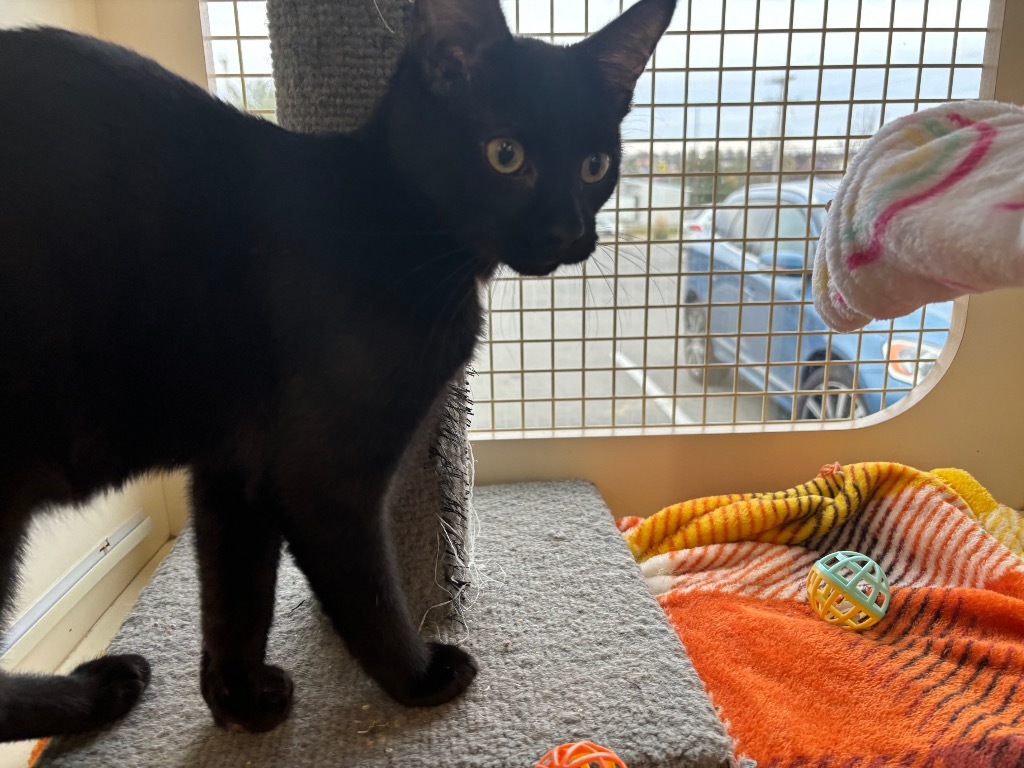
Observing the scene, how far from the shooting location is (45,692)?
2.09 feet

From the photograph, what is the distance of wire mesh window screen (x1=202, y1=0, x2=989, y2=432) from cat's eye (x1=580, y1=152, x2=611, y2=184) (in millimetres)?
253

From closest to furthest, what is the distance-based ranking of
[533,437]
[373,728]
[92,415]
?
[92,415]
[373,728]
[533,437]

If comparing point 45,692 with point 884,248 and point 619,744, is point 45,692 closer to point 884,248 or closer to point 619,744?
point 619,744

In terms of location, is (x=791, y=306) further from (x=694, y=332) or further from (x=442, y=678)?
(x=442, y=678)

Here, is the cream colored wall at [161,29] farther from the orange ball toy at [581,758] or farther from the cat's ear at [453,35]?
the orange ball toy at [581,758]

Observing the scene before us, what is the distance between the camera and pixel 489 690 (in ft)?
2.32

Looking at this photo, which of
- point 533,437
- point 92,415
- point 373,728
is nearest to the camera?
point 92,415

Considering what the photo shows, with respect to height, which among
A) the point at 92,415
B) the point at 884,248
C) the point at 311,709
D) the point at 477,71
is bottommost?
the point at 311,709

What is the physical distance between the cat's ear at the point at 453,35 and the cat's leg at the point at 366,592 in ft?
1.23

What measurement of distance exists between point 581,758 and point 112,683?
0.48m

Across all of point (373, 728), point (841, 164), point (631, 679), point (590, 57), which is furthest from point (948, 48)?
point (373, 728)

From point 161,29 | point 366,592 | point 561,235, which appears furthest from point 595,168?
point 161,29

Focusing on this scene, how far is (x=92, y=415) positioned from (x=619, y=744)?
52 centimetres

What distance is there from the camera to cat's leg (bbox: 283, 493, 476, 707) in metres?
0.61
